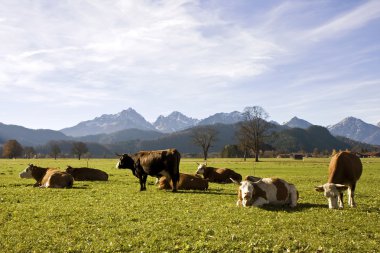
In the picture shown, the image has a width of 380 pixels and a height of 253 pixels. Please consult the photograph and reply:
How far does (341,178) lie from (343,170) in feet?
1.35

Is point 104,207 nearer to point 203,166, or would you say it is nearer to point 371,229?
point 371,229

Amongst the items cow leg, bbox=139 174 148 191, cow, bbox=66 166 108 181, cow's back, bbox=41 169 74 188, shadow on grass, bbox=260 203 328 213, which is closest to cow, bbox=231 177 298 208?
shadow on grass, bbox=260 203 328 213

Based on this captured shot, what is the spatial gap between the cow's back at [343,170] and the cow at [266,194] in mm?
1937

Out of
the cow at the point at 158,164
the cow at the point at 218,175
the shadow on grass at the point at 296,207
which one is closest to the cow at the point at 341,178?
the shadow on grass at the point at 296,207

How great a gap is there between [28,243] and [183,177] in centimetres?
1558

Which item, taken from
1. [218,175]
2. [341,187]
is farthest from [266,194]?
[218,175]

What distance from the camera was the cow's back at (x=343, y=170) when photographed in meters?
17.7

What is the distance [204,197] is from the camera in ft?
68.6

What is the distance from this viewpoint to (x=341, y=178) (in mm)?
17688

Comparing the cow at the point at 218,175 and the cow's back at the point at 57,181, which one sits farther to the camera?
the cow at the point at 218,175

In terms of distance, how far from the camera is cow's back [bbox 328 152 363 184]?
58.0ft

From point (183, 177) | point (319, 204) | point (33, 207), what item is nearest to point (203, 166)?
point (183, 177)

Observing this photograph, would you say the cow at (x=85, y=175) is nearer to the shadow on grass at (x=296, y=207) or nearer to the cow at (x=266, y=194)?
the cow at (x=266, y=194)

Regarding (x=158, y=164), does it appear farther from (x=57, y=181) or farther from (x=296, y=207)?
(x=296, y=207)
